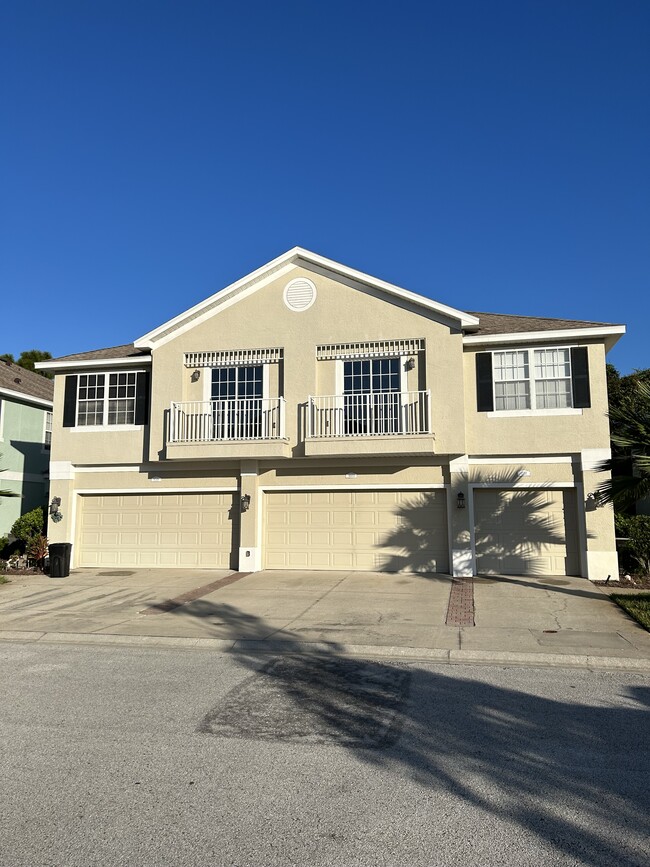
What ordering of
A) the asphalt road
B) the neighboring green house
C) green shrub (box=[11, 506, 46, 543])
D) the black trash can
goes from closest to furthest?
1. the asphalt road
2. the black trash can
3. green shrub (box=[11, 506, 46, 543])
4. the neighboring green house

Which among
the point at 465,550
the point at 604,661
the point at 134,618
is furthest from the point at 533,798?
the point at 465,550

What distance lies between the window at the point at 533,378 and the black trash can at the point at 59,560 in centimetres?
1125

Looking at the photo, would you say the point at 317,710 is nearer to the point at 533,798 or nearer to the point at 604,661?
the point at 533,798

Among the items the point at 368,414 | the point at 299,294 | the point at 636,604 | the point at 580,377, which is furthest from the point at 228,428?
the point at 636,604

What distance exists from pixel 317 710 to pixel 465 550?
9.67m

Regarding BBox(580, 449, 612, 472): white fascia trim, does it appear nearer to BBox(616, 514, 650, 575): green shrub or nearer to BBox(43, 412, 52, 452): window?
BBox(616, 514, 650, 575): green shrub

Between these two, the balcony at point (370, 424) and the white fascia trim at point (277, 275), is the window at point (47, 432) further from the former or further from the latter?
the balcony at point (370, 424)

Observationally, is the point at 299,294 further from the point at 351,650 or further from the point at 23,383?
the point at 23,383

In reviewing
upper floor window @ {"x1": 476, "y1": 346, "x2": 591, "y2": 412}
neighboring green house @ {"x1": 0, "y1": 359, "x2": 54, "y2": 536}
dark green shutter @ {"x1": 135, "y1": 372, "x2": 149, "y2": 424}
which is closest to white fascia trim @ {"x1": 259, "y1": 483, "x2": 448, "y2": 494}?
upper floor window @ {"x1": 476, "y1": 346, "x2": 591, "y2": 412}

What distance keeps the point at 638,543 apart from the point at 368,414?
7.25 meters

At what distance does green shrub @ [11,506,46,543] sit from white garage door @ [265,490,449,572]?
7122 millimetres

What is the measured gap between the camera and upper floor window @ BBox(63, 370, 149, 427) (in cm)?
1781

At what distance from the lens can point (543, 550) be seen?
15.5 metres

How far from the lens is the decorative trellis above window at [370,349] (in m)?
16.1
